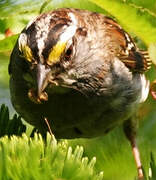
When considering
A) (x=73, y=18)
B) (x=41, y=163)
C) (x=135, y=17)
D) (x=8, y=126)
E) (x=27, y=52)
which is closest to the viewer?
(x=41, y=163)

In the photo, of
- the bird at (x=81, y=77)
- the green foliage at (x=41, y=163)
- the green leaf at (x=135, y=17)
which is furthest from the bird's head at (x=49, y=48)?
the green foliage at (x=41, y=163)

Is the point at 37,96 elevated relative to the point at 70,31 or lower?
lower

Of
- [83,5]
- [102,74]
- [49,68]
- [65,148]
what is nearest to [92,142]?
[102,74]

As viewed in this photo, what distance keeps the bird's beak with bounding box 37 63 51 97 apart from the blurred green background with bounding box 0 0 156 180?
0.14 metres

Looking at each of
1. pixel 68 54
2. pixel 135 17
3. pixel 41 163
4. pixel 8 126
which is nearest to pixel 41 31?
pixel 68 54

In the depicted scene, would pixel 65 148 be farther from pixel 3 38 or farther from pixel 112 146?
pixel 112 146

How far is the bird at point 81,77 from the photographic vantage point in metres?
1.82

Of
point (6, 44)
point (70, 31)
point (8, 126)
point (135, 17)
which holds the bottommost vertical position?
point (8, 126)

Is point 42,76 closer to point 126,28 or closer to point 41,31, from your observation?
point 41,31

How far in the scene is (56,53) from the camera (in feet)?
5.65

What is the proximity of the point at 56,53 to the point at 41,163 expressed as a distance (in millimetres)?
1010

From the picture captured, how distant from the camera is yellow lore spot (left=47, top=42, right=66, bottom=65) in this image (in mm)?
1702

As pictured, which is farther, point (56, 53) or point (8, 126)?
point (56, 53)

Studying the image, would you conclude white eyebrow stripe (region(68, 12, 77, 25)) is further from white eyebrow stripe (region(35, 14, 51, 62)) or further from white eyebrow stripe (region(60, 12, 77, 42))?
white eyebrow stripe (region(35, 14, 51, 62))
